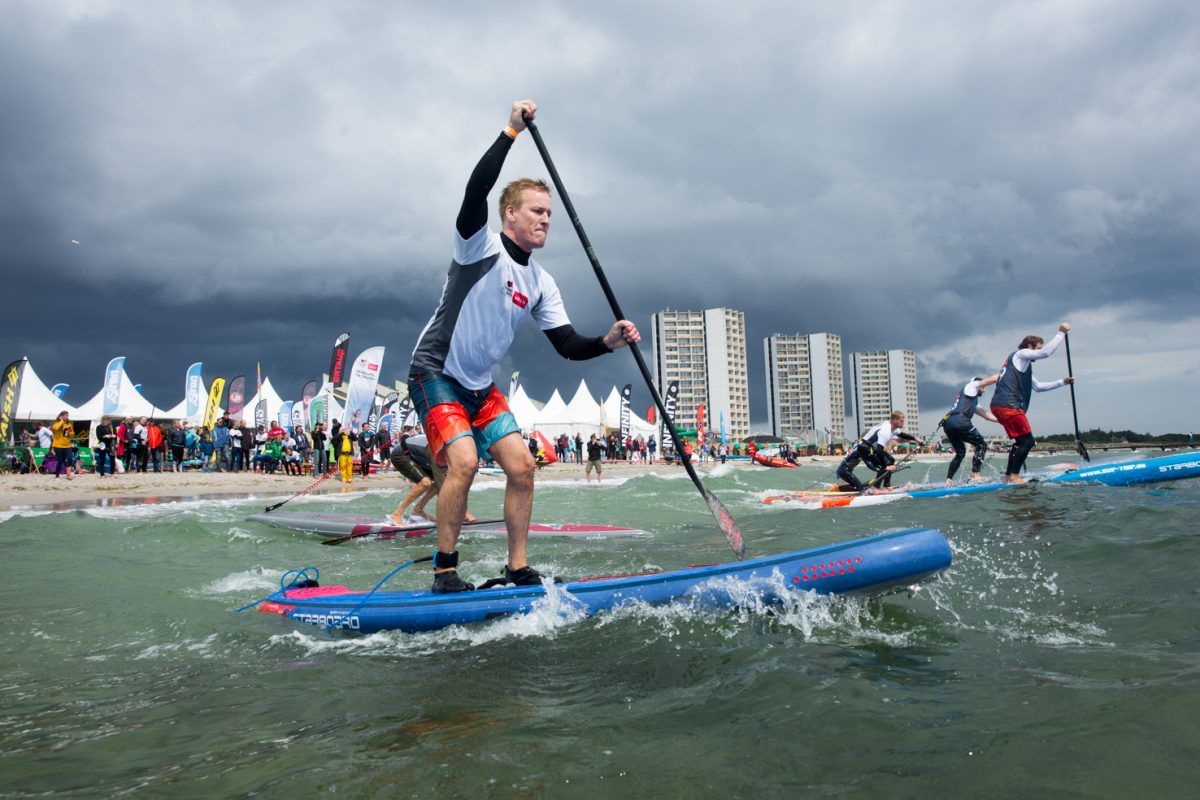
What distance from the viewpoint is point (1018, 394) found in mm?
11336

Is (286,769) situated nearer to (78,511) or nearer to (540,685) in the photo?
(540,685)

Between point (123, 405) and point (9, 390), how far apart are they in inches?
333

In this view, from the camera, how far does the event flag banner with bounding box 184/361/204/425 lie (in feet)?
115

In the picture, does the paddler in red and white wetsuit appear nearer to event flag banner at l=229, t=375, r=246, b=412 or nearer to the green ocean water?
the green ocean water

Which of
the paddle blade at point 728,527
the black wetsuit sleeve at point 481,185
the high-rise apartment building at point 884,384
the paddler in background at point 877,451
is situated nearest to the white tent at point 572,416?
the paddler in background at point 877,451

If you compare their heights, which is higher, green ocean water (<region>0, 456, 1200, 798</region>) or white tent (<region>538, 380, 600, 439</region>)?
white tent (<region>538, 380, 600, 439</region>)

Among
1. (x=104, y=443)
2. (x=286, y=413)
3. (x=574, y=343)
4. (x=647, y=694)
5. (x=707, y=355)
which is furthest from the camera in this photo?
(x=707, y=355)

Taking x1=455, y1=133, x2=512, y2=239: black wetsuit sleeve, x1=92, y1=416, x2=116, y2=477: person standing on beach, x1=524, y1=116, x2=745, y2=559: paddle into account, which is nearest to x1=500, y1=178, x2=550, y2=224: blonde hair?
x1=455, y1=133, x2=512, y2=239: black wetsuit sleeve

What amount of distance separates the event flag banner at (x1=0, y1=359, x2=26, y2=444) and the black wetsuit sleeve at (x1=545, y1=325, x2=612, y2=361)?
25.2m

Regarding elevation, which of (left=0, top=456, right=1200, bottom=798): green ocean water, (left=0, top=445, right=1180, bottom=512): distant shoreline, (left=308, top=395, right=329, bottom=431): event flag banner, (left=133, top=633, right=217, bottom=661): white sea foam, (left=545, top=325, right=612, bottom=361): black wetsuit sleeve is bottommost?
(left=133, top=633, right=217, bottom=661): white sea foam

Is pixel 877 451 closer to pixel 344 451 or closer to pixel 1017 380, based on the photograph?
pixel 1017 380

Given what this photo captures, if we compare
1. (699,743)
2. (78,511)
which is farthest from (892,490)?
Result: (78,511)

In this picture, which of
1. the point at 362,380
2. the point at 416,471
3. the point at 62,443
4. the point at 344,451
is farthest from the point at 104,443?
the point at 416,471

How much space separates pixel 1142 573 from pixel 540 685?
13.4ft
